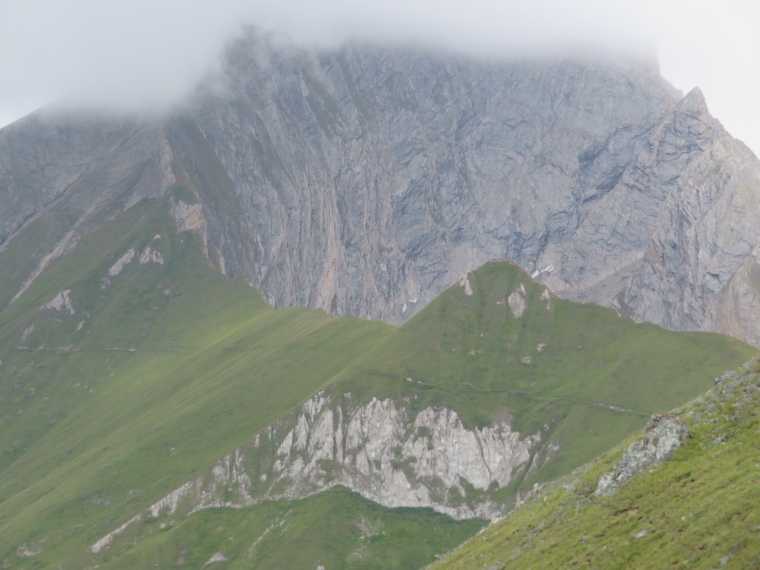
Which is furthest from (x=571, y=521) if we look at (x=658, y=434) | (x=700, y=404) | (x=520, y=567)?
(x=700, y=404)

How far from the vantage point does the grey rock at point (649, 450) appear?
277 ft

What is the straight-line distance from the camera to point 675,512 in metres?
72.8

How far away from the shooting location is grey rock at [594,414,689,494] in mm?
84562

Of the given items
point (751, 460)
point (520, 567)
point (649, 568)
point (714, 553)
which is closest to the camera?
point (714, 553)

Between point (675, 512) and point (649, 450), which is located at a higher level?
point (675, 512)

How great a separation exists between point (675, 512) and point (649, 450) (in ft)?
44.8

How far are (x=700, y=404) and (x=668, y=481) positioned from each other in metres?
13.9

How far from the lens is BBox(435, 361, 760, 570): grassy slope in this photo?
6544 cm

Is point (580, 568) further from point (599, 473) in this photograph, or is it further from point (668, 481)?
point (599, 473)

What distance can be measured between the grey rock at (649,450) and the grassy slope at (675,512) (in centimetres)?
120

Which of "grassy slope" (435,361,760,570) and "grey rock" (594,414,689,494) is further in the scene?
"grey rock" (594,414,689,494)

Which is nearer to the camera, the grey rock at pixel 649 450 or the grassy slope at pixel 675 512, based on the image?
the grassy slope at pixel 675 512

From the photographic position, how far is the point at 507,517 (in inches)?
4444

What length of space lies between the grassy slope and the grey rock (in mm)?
1196
